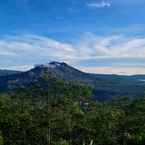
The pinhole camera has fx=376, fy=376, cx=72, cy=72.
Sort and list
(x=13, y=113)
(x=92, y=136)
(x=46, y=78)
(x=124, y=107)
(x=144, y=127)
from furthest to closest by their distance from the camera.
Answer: (x=46, y=78), (x=124, y=107), (x=13, y=113), (x=92, y=136), (x=144, y=127)

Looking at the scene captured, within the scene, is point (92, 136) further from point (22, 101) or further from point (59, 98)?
point (22, 101)

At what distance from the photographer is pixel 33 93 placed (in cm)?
9794

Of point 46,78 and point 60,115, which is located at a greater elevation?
point 46,78

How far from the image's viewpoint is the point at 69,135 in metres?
80.2

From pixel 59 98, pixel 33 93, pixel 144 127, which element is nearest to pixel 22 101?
pixel 33 93

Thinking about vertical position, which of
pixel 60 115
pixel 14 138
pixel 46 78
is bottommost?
pixel 14 138

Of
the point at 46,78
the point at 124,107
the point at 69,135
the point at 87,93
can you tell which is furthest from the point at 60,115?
the point at 46,78

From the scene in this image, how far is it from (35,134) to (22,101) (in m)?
18.6

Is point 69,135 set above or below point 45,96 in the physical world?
below

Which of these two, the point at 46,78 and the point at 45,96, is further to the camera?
the point at 46,78

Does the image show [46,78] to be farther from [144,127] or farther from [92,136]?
[144,127]

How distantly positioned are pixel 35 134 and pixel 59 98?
15628mm

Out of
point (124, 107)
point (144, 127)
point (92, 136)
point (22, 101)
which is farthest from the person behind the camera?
point (22, 101)

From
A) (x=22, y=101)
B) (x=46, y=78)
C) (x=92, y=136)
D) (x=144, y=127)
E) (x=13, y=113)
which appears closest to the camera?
(x=144, y=127)
